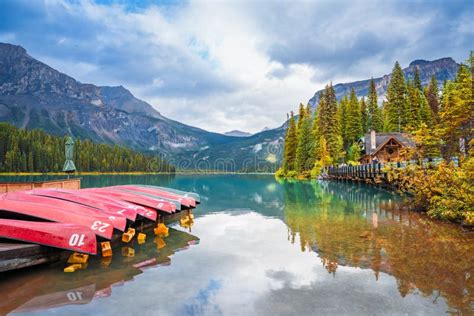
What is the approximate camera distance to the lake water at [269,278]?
18.8 ft

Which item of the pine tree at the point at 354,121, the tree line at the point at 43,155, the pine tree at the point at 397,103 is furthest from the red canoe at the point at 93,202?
the tree line at the point at 43,155

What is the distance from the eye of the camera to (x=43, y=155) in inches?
Answer: 4562

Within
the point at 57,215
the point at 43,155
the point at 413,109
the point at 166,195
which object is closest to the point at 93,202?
the point at 57,215

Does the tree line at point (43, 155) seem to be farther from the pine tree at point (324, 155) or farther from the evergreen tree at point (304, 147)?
the pine tree at point (324, 155)

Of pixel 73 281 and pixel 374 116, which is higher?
pixel 374 116

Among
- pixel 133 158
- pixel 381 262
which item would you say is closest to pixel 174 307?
pixel 381 262

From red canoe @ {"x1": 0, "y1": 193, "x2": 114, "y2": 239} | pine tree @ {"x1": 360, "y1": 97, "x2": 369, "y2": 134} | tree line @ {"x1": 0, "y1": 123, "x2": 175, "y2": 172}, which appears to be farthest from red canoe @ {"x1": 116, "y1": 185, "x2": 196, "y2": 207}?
tree line @ {"x1": 0, "y1": 123, "x2": 175, "y2": 172}

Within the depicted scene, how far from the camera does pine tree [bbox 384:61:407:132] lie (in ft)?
194

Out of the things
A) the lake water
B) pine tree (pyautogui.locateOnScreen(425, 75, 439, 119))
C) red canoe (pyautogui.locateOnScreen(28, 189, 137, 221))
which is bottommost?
the lake water

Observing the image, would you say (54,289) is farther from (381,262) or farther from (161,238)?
(381,262)

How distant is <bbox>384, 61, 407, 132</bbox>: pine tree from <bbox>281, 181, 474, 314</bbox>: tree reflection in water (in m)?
48.1

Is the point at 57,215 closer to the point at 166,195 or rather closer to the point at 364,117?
the point at 166,195

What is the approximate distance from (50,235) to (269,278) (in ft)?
15.5

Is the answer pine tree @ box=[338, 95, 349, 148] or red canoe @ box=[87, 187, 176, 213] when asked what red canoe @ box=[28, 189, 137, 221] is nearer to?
red canoe @ box=[87, 187, 176, 213]
